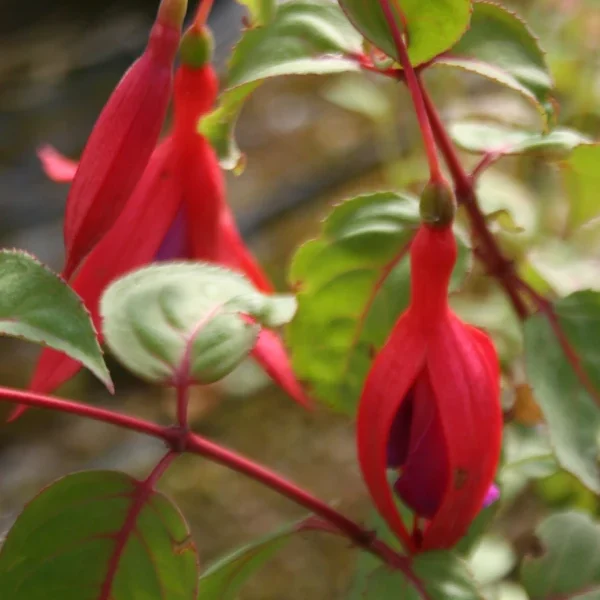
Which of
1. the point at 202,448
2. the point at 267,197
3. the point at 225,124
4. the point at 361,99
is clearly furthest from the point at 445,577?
the point at 267,197

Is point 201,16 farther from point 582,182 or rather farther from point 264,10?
point 582,182

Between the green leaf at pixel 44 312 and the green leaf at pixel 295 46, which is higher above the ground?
the green leaf at pixel 295 46

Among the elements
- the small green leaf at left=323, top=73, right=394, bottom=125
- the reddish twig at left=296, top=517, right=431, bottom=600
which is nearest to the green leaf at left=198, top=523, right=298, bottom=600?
the reddish twig at left=296, top=517, right=431, bottom=600

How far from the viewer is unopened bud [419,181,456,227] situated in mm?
298

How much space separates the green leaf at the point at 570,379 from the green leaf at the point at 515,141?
81 mm

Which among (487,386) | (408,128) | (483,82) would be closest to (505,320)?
(487,386)

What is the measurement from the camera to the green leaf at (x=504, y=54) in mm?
350

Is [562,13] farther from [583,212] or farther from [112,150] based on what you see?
[112,150]

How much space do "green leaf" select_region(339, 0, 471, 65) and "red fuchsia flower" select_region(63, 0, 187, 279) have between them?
8 centimetres

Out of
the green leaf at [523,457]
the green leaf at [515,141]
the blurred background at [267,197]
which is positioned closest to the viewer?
the green leaf at [515,141]

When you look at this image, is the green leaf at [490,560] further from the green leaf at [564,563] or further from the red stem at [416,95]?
the red stem at [416,95]

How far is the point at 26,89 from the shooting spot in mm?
1414

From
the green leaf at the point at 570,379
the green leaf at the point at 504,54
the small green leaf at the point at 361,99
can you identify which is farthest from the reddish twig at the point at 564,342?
the small green leaf at the point at 361,99

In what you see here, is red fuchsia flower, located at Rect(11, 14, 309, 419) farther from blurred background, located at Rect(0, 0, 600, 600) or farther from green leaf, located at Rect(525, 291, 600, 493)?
blurred background, located at Rect(0, 0, 600, 600)
